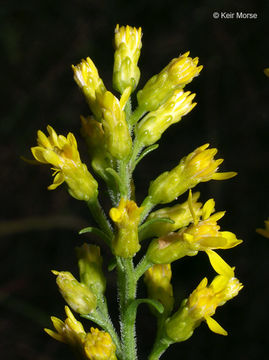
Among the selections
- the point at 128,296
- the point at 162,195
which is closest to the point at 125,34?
the point at 162,195

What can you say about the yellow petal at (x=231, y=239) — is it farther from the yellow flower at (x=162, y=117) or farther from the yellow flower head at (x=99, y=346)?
the yellow flower head at (x=99, y=346)

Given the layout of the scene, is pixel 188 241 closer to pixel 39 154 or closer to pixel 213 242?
pixel 213 242

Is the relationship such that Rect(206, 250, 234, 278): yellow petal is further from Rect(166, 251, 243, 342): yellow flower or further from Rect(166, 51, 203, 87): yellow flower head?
Rect(166, 51, 203, 87): yellow flower head

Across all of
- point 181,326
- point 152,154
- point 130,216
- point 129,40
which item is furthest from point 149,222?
point 152,154

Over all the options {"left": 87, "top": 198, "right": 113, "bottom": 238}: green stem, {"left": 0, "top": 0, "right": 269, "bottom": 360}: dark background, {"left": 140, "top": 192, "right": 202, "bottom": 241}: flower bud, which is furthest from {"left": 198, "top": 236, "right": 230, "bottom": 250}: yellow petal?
{"left": 0, "top": 0, "right": 269, "bottom": 360}: dark background

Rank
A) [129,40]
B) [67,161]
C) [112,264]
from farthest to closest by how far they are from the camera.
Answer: [129,40] → [67,161] → [112,264]

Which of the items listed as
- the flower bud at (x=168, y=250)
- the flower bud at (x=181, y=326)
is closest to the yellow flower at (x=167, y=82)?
the flower bud at (x=168, y=250)

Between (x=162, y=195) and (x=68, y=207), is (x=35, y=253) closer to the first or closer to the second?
(x=68, y=207)
